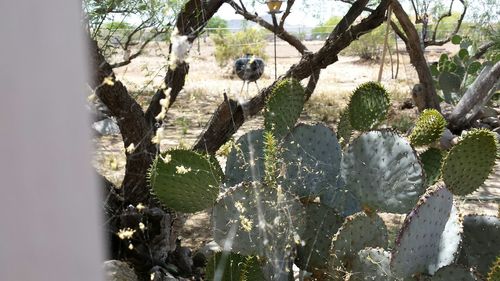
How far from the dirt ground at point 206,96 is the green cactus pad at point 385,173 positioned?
1.91 ft

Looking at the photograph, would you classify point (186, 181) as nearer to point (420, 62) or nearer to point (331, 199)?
point (331, 199)

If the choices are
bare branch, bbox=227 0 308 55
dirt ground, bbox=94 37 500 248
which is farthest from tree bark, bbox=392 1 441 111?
bare branch, bbox=227 0 308 55

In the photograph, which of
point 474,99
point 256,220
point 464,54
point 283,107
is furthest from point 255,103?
point 464,54

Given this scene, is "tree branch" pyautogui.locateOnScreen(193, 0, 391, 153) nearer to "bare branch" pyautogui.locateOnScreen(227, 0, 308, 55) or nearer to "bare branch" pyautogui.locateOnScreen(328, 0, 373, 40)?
"bare branch" pyautogui.locateOnScreen(328, 0, 373, 40)

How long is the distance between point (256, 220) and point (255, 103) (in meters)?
1.47

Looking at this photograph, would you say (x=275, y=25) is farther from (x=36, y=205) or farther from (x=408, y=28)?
(x=36, y=205)

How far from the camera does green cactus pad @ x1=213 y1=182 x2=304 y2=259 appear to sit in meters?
1.79

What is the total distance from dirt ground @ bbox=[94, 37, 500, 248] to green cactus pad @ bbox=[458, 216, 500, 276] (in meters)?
0.81

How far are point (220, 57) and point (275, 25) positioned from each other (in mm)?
8032

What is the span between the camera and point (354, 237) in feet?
6.08

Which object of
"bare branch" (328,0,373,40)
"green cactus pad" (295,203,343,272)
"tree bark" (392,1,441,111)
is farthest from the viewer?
"tree bark" (392,1,441,111)

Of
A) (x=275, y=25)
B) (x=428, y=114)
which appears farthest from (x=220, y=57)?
(x=428, y=114)

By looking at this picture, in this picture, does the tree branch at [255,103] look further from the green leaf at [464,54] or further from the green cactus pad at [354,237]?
the green leaf at [464,54]

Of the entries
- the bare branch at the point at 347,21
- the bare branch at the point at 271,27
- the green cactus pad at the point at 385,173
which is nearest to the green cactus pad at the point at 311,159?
the green cactus pad at the point at 385,173
